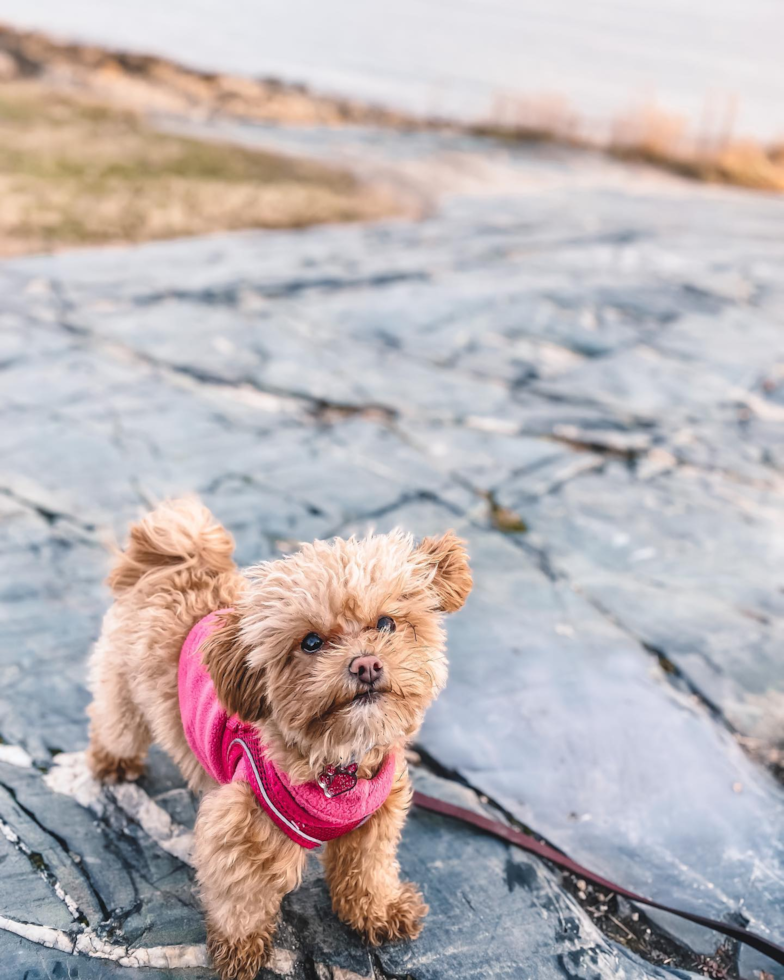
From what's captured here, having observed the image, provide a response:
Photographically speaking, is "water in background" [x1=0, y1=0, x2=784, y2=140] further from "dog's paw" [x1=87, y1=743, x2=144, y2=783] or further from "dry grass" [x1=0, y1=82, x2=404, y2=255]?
"dog's paw" [x1=87, y1=743, x2=144, y2=783]

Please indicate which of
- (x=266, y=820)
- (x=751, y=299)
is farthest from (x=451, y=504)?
(x=751, y=299)

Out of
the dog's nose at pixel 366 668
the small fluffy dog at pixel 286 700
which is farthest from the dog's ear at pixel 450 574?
the dog's nose at pixel 366 668

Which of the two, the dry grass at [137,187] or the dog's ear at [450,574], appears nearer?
the dog's ear at [450,574]

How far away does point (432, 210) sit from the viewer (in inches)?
473

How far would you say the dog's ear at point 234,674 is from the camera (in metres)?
2.47

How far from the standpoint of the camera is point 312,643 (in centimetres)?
241

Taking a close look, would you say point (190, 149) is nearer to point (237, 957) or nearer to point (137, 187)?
point (137, 187)

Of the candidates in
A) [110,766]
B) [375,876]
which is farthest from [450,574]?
[110,766]

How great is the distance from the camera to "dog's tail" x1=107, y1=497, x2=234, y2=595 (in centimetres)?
320

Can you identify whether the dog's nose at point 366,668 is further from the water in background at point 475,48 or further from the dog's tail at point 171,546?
the water in background at point 475,48

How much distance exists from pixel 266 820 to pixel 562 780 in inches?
61.2

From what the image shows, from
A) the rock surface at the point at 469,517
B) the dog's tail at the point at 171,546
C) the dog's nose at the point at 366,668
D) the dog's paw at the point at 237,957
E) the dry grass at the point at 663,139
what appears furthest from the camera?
the dry grass at the point at 663,139

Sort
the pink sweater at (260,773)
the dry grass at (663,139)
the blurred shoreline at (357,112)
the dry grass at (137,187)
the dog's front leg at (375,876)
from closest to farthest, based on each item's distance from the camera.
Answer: the pink sweater at (260,773) < the dog's front leg at (375,876) < the dry grass at (137,187) < the dry grass at (663,139) < the blurred shoreline at (357,112)

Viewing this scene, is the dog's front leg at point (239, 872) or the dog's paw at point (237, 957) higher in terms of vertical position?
the dog's front leg at point (239, 872)
